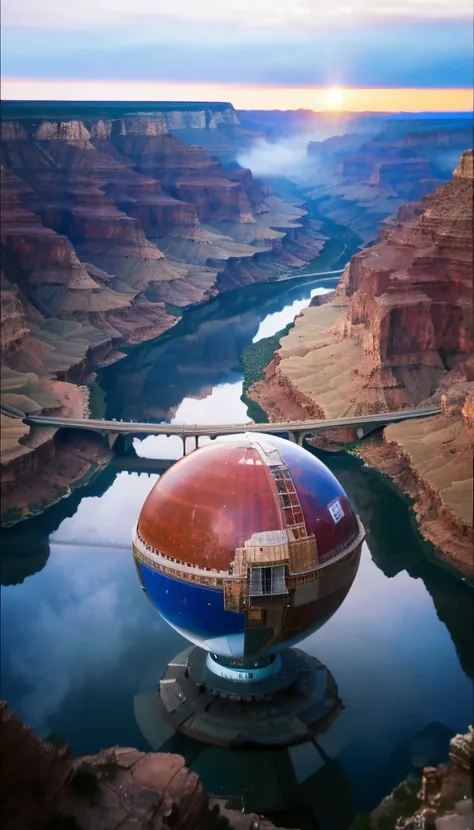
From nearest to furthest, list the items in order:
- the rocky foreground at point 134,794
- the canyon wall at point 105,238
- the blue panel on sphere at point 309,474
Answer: the rocky foreground at point 134,794, the blue panel on sphere at point 309,474, the canyon wall at point 105,238

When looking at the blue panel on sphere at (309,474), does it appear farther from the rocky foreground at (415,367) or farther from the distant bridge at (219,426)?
the distant bridge at (219,426)

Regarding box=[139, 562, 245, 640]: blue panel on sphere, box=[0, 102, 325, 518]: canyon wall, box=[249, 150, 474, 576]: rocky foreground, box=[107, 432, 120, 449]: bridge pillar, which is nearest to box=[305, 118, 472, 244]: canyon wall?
box=[0, 102, 325, 518]: canyon wall

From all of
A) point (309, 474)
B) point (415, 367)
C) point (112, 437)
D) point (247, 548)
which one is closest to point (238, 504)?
point (247, 548)

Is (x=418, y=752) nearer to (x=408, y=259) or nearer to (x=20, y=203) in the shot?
(x=408, y=259)

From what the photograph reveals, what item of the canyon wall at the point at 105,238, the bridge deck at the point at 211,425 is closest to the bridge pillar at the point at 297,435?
the bridge deck at the point at 211,425

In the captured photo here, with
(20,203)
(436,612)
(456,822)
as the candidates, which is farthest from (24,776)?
(20,203)

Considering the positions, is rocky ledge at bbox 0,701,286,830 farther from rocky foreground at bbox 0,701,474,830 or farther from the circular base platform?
the circular base platform

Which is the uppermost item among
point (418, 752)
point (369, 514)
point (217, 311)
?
point (217, 311)
